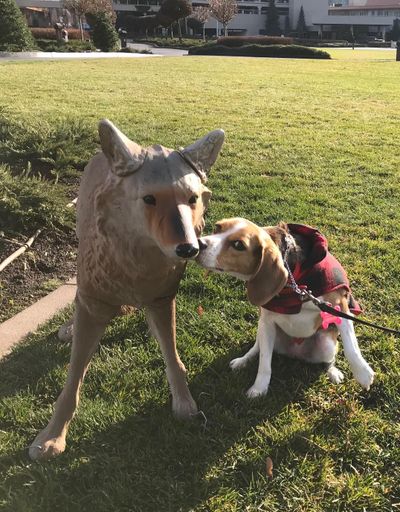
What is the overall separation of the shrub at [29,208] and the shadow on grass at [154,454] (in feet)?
6.73

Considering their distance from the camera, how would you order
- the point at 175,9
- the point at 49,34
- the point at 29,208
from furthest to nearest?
the point at 175,9, the point at 49,34, the point at 29,208

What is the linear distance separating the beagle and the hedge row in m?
34.4

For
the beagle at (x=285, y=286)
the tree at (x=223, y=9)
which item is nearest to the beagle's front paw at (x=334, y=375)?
the beagle at (x=285, y=286)

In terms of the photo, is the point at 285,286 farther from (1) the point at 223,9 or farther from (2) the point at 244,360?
(1) the point at 223,9

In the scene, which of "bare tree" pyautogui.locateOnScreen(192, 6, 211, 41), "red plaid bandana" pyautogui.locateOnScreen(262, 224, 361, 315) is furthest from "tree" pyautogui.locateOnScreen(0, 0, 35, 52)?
"bare tree" pyautogui.locateOnScreen(192, 6, 211, 41)

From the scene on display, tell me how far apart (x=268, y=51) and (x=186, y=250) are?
38199 mm

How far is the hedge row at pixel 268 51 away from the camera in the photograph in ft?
113

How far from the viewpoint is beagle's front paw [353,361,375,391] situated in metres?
2.78

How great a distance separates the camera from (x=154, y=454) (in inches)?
101

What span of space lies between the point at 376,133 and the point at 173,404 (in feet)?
26.1

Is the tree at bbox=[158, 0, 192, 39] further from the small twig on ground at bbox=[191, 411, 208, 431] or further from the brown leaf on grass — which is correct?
the brown leaf on grass

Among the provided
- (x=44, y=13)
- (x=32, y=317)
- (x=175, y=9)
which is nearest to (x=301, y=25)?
(x=175, y=9)

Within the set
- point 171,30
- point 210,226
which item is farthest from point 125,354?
point 171,30

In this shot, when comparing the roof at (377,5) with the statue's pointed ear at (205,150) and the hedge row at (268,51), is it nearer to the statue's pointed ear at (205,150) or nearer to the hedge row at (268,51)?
the hedge row at (268,51)
